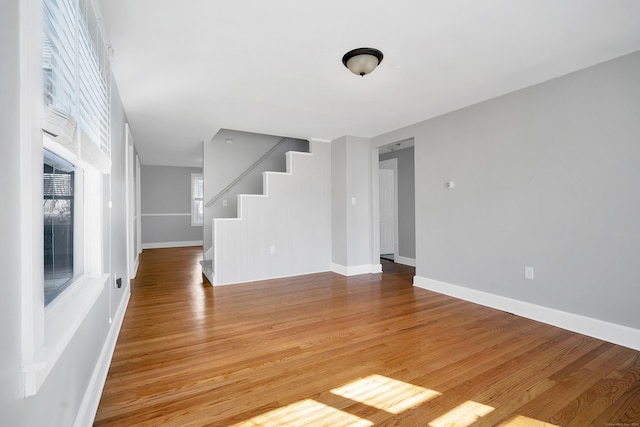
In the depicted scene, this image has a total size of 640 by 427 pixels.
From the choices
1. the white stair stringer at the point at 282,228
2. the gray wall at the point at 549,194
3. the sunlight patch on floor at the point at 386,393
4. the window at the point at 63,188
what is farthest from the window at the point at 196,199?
the sunlight patch on floor at the point at 386,393

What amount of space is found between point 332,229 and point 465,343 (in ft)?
9.97

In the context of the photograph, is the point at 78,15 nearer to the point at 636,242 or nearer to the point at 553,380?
the point at 553,380

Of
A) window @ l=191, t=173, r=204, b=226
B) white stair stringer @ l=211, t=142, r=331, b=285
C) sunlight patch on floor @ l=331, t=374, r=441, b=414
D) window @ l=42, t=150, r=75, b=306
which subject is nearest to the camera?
window @ l=42, t=150, r=75, b=306

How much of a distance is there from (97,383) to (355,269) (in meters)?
3.67

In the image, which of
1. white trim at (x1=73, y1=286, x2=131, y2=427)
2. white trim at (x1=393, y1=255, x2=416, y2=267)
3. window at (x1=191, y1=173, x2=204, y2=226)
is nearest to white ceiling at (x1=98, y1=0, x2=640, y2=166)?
white trim at (x1=73, y1=286, x2=131, y2=427)

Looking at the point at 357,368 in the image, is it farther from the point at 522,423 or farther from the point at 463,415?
the point at 522,423

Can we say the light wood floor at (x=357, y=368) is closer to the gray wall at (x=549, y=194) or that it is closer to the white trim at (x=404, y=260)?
→ the gray wall at (x=549, y=194)

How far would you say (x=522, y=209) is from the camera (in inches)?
120

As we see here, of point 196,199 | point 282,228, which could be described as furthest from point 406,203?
point 196,199

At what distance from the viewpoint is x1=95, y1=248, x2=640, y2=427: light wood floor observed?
1600 millimetres

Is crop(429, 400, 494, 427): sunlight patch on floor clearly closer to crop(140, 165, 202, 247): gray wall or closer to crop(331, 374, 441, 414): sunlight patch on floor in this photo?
crop(331, 374, 441, 414): sunlight patch on floor

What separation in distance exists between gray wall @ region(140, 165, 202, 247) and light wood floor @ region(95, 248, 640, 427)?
5312 mm

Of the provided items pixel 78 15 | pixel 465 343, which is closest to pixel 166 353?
pixel 78 15

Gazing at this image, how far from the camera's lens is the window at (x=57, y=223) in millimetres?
1349
